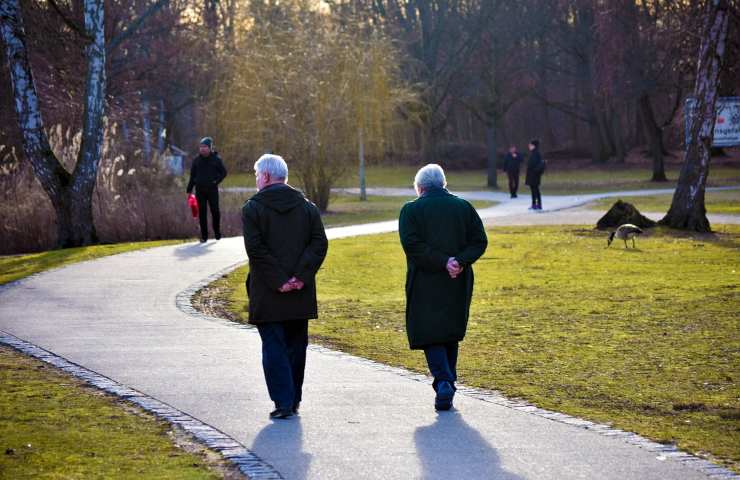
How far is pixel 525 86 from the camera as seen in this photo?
73.4 meters

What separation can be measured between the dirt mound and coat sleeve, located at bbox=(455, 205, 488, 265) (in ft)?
64.7

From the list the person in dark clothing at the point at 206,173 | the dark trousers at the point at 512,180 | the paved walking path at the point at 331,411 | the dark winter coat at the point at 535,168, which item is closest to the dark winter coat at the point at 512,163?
the dark trousers at the point at 512,180

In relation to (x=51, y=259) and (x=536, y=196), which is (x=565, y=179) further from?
(x=51, y=259)

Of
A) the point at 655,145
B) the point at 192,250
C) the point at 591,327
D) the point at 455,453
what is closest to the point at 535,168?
the point at 192,250

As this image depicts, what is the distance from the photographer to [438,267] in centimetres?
873

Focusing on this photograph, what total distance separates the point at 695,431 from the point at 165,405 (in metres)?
3.47

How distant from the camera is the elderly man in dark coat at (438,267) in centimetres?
874

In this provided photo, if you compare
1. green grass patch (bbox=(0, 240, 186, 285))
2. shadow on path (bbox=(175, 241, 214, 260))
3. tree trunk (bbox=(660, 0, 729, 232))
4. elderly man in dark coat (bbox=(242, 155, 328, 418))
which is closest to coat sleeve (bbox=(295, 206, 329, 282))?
elderly man in dark coat (bbox=(242, 155, 328, 418))

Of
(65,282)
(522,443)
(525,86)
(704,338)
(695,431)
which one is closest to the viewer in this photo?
(522,443)

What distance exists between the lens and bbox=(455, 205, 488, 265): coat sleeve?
8742mm

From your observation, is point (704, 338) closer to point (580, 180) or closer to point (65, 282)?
point (65, 282)

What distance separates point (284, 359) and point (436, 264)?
1.21 m

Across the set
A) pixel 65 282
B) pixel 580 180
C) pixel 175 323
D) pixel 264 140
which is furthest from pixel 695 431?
pixel 580 180

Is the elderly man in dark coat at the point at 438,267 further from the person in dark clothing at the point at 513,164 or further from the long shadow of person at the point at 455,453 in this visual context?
the person in dark clothing at the point at 513,164
